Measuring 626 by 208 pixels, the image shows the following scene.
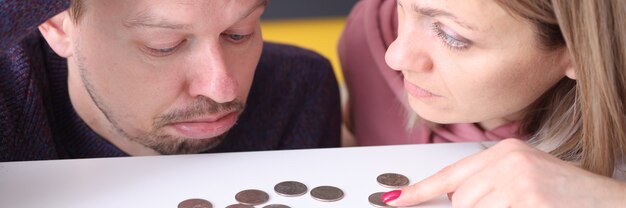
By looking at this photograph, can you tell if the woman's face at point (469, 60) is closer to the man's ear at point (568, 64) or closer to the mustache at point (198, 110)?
the man's ear at point (568, 64)

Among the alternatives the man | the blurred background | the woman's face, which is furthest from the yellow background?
the woman's face

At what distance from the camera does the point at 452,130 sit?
4.05 feet

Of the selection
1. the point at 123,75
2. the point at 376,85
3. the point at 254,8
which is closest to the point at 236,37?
the point at 254,8

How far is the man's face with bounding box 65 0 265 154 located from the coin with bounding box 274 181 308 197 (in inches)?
8.0

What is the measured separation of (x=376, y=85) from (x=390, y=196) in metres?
0.61

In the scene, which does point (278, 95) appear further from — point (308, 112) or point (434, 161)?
point (434, 161)

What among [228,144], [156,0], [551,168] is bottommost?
[551,168]

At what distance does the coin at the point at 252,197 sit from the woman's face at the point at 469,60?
0.83 ft

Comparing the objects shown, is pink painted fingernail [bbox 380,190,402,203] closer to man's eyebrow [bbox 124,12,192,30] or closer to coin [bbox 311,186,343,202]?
coin [bbox 311,186,343,202]

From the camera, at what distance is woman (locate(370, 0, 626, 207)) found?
840mm

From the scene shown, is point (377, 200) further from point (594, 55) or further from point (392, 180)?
point (594, 55)

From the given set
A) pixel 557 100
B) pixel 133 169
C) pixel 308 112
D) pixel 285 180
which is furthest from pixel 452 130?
pixel 133 169

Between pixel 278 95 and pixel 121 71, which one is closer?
pixel 121 71

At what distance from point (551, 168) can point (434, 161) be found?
0.16 metres
